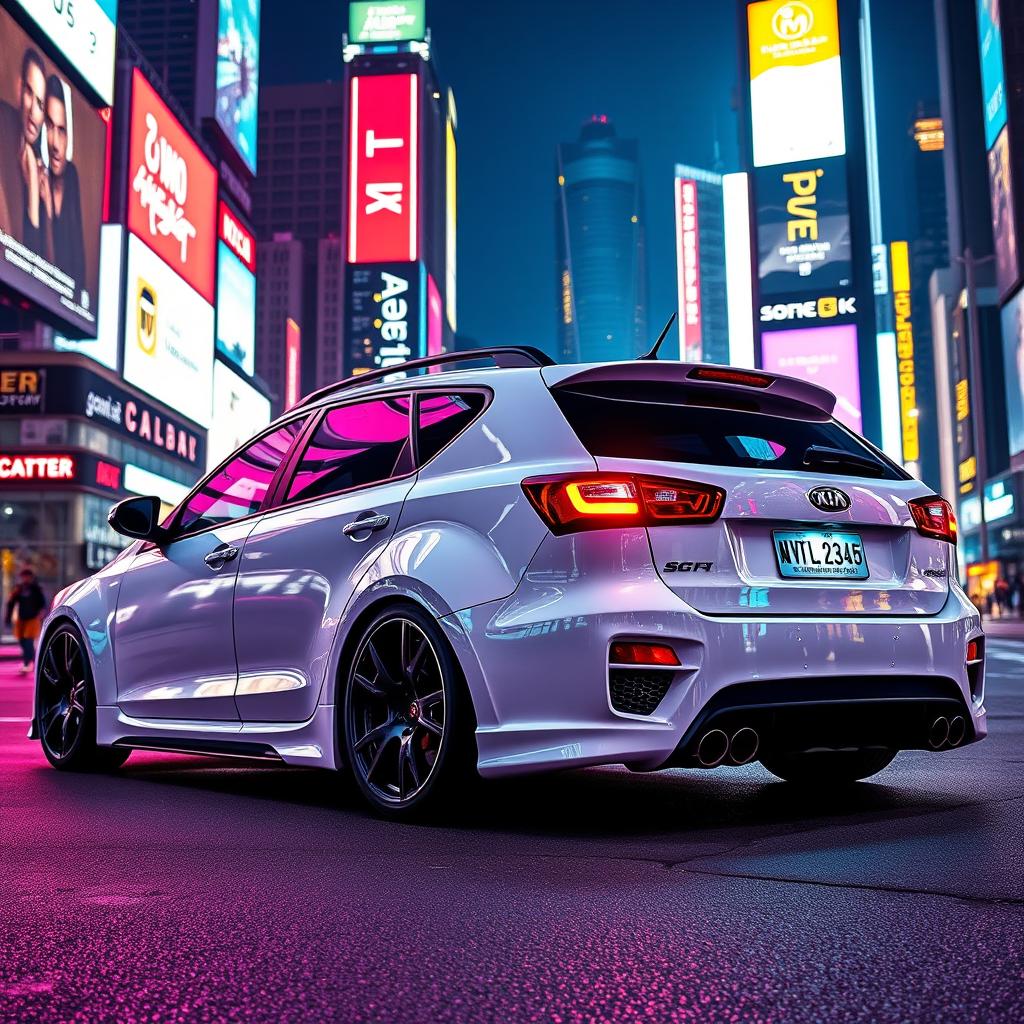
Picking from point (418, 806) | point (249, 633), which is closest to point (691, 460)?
point (418, 806)

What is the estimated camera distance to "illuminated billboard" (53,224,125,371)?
47469mm

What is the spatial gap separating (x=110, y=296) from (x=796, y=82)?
42897 millimetres

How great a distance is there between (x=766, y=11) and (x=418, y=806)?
7703 centimetres

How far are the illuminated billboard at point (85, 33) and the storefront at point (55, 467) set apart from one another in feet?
29.5

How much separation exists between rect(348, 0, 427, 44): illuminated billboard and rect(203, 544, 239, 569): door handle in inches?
4722

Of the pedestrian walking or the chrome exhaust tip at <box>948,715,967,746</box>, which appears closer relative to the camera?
the chrome exhaust tip at <box>948,715,967,746</box>

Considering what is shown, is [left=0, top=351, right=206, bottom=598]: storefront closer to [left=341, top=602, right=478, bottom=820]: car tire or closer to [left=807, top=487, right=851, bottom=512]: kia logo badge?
[left=341, top=602, right=478, bottom=820]: car tire

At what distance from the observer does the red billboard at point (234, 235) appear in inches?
2462

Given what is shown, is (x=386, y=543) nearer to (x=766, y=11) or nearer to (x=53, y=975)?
(x=53, y=975)

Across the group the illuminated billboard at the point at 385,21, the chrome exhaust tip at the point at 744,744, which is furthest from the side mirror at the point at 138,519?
the illuminated billboard at the point at 385,21

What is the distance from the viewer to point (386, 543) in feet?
15.5

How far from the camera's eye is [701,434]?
458 centimetres

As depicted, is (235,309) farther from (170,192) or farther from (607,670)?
(607,670)

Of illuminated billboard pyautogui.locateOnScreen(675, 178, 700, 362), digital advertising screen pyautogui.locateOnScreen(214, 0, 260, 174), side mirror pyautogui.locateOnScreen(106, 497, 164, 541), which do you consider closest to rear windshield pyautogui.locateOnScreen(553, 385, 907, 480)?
side mirror pyautogui.locateOnScreen(106, 497, 164, 541)
